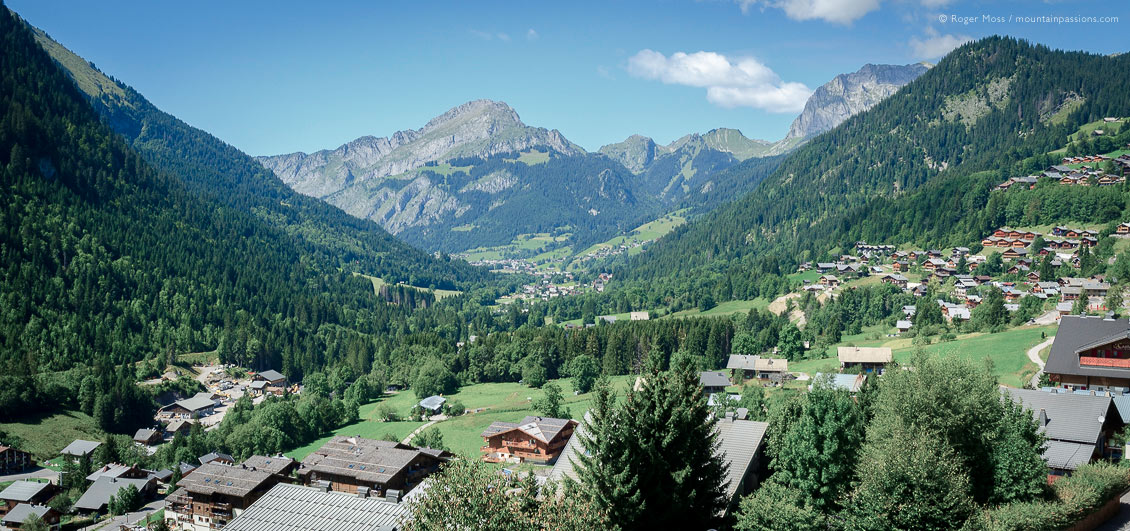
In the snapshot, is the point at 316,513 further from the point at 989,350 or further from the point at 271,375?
the point at 271,375

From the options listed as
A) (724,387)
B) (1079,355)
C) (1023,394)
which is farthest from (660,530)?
(724,387)

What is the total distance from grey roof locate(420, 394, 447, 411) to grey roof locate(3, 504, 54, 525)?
43596 mm

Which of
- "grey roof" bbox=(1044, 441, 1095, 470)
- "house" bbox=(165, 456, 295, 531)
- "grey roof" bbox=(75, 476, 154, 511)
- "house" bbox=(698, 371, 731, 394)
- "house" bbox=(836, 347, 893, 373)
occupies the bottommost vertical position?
Answer: "grey roof" bbox=(75, 476, 154, 511)

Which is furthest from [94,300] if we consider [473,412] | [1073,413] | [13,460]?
[1073,413]

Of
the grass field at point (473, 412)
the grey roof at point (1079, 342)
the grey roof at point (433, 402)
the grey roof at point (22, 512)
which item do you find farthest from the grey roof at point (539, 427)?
the grey roof at point (22, 512)

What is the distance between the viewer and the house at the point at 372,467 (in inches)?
2678

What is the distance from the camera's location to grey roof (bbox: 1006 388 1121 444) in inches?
1633

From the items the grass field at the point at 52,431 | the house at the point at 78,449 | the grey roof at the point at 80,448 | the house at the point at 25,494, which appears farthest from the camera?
the grass field at the point at 52,431

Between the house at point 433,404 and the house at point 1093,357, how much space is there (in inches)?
2858

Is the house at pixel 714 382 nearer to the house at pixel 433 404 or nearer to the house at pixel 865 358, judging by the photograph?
the house at pixel 865 358

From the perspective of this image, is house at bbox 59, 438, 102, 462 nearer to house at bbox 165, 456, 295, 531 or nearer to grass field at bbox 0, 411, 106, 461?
grass field at bbox 0, 411, 106, 461

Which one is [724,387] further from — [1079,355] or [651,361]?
[651,361]

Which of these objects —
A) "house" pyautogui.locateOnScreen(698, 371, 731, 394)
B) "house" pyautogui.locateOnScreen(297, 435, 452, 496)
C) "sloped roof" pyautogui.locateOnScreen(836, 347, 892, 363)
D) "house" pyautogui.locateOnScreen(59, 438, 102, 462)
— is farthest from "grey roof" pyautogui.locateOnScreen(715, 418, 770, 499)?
"house" pyautogui.locateOnScreen(59, 438, 102, 462)

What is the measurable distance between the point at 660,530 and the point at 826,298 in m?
119
